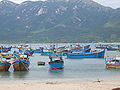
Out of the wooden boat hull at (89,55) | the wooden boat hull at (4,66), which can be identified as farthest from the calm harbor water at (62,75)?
the wooden boat hull at (89,55)

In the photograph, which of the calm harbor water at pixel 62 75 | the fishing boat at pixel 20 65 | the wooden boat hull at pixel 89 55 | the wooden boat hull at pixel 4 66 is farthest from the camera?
the wooden boat hull at pixel 89 55

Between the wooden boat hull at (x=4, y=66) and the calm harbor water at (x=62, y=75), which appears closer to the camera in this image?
the calm harbor water at (x=62, y=75)

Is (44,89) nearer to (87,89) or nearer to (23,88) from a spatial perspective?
(23,88)

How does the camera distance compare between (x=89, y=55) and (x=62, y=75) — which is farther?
(x=89, y=55)

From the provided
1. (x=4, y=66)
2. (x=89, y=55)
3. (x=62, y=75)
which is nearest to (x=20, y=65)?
(x=4, y=66)

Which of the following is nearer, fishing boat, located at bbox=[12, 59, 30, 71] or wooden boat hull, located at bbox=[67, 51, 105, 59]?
fishing boat, located at bbox=[12, 59, 30, 71]

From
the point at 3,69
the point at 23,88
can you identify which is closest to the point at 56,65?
the point at 3,69

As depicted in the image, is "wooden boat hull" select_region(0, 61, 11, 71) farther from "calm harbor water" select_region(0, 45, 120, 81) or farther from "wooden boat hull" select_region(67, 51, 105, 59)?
"wooden boat hull" select_region(67, 51, 105, 59)

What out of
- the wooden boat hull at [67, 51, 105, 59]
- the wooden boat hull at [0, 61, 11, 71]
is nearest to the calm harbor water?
the wooden boat hull at [0, 61, 11, 71]

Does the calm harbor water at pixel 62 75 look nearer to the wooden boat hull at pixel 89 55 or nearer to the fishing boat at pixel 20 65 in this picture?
the fishing boat at pixel 20 65

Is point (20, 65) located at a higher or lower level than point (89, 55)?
lower

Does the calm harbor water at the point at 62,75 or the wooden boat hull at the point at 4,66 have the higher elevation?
the wooden boat hull at the point at 4,66

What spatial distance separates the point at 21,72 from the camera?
58.9 meters

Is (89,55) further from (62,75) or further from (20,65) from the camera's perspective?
(62,75)
